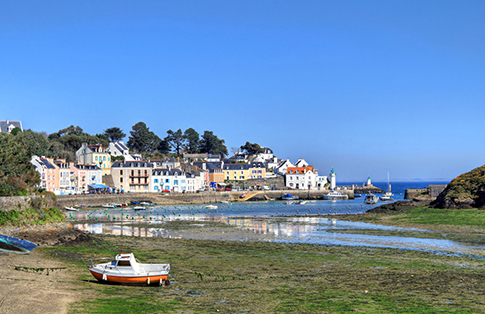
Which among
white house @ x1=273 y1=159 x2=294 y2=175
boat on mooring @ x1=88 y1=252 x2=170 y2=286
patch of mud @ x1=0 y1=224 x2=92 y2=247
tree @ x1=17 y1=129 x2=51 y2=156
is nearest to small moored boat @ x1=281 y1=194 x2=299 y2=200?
white house @ x1=273 y1=159 x2=294 y2=175

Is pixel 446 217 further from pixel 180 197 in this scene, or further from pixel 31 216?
pixel 180 197

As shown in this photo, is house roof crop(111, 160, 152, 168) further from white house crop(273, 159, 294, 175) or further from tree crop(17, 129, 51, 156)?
white house crop(273, 159, 294, 175)

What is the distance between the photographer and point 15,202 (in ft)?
107

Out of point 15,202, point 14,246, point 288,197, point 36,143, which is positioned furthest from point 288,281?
point 36,143

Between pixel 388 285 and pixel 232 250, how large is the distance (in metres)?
12.8

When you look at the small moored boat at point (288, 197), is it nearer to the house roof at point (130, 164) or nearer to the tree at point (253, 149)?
the house roof at point (130, 164)

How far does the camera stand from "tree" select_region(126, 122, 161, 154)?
184m

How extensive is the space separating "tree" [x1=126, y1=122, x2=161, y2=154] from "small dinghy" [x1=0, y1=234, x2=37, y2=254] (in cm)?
15889

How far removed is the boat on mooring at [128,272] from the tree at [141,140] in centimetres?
16581

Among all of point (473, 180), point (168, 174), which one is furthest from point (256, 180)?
point (473, 180)

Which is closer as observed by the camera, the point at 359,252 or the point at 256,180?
the point at 359,252

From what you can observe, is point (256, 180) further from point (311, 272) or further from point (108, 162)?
point (311, 272)

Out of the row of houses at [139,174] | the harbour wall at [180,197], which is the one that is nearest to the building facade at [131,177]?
the row of houses at [139,174]

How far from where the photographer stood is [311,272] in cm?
2345
